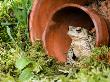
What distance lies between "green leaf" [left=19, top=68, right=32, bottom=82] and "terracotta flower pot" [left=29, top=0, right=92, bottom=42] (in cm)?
28

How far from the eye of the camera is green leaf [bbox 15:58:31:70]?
264 centimetres

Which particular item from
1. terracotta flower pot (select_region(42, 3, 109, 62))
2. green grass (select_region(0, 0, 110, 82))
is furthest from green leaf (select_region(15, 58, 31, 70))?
terracotta flower pot (select_region(42, 3, 109, 62))

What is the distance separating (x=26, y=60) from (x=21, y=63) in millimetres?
43

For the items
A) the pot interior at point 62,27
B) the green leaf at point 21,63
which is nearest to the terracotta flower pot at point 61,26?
the pot interior at point 62,27

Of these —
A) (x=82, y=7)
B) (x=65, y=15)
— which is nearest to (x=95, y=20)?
(x=82, y=7)

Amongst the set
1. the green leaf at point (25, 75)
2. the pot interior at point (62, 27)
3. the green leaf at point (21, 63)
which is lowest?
the green leaf at point (25, 75)

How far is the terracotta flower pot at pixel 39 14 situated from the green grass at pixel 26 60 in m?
0.08

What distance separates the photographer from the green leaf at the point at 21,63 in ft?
8.67

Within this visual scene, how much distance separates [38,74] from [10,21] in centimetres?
83

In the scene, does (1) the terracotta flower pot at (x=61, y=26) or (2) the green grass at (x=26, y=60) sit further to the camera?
(1) the terracotta flower pot at (x=61, y=26)

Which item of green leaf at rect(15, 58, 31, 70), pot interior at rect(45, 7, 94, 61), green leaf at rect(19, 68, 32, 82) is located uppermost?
pot interior at rect(45, 7, 94, 61)

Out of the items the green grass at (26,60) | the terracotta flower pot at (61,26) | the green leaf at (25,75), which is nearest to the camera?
the green grass at (26,60)

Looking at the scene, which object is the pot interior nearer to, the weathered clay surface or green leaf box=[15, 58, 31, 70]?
the weathered clay surface

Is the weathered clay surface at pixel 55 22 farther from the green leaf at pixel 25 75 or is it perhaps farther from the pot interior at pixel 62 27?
the green leaf at pixel 25 75
